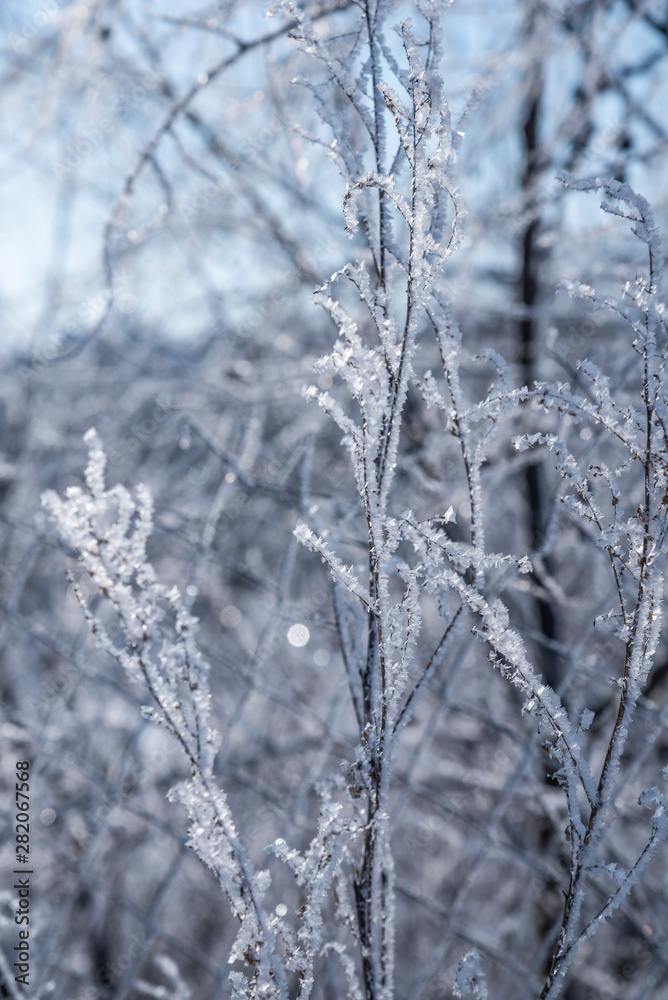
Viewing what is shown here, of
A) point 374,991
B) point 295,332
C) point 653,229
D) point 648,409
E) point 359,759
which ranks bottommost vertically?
point 374,991

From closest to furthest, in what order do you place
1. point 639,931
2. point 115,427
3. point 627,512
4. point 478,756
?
point 639,931
point 627,512
point 115,427
point 478,756

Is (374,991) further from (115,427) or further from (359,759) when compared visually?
(115,427)

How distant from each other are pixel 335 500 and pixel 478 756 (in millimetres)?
2553

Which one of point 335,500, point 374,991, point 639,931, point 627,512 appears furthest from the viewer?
point 627,512

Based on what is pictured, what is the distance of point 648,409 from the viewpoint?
602 mm

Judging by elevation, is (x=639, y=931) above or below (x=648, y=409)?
below

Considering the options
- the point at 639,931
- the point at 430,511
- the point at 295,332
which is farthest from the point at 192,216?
the point at 639,931

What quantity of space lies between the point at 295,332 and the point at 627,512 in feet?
6.44

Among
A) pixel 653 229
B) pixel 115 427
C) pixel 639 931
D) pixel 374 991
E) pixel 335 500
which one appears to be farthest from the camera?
pixel 115 427

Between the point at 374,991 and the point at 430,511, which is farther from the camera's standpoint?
the point at 430,511

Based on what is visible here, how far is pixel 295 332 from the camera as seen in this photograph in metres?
3.27

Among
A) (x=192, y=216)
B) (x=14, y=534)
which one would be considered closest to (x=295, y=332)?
(x=192, y=216)

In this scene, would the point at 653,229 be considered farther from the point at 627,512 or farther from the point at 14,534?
the point at 14,534

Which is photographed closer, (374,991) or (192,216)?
(374,991)
